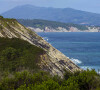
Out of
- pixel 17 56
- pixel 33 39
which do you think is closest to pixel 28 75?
pixel 17 56

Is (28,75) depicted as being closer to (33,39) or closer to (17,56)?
(17,56)

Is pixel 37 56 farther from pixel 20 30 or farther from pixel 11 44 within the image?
pixel 20 30

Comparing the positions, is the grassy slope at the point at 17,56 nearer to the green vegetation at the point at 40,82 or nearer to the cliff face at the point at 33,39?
the cliff face at the point at 33,39

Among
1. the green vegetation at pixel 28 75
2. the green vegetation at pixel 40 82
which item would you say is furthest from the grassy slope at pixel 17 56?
the green vegetation at pixel 40 82

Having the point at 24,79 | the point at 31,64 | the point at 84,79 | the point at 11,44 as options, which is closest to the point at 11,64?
the point at 31,64

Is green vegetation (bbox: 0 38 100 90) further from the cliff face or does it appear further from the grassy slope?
the cliff face

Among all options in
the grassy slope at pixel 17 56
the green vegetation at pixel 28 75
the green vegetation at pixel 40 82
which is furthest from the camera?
the grassy slope at pixel 17 56

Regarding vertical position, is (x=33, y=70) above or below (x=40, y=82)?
below

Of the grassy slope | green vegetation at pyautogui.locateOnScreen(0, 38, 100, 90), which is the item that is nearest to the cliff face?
the grassy slope
